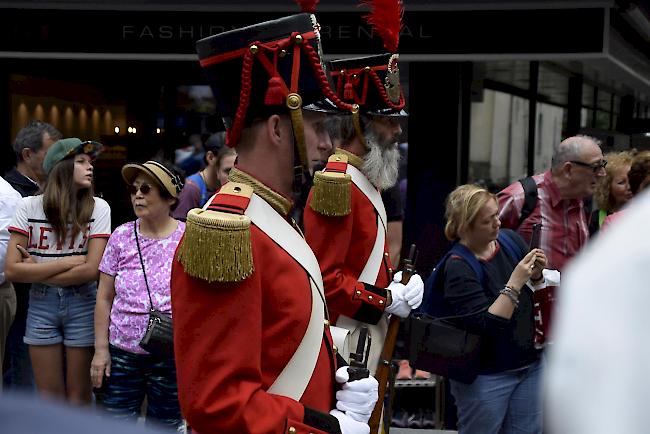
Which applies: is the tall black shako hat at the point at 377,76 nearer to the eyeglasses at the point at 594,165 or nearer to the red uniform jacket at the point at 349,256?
the red uniform jacket at the point at 349,256

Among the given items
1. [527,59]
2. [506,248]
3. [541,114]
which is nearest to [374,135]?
[506,248]

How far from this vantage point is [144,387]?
15.1ft

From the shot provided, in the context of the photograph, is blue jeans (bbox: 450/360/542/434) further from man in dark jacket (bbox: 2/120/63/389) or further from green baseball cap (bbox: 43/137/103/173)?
man in dark jacket (bbox: 2/120/63/389)

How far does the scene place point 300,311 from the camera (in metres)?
2.32

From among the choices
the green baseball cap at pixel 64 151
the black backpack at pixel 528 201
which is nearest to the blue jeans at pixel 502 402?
the black backpack at pixel 528 201

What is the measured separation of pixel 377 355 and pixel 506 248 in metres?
0.79

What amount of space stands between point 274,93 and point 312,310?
1.77ft

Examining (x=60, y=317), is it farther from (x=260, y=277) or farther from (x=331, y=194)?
(x=260, y=277)

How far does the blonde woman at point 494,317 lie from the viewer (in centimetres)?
420

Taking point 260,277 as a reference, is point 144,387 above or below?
below

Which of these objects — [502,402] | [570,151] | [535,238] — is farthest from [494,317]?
[570,151]

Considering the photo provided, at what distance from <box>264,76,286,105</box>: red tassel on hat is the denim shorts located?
9.49 feet

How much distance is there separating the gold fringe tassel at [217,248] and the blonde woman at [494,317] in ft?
7.18

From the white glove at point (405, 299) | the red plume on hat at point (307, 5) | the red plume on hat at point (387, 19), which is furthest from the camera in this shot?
the red plume on hat at point (387, 19)
